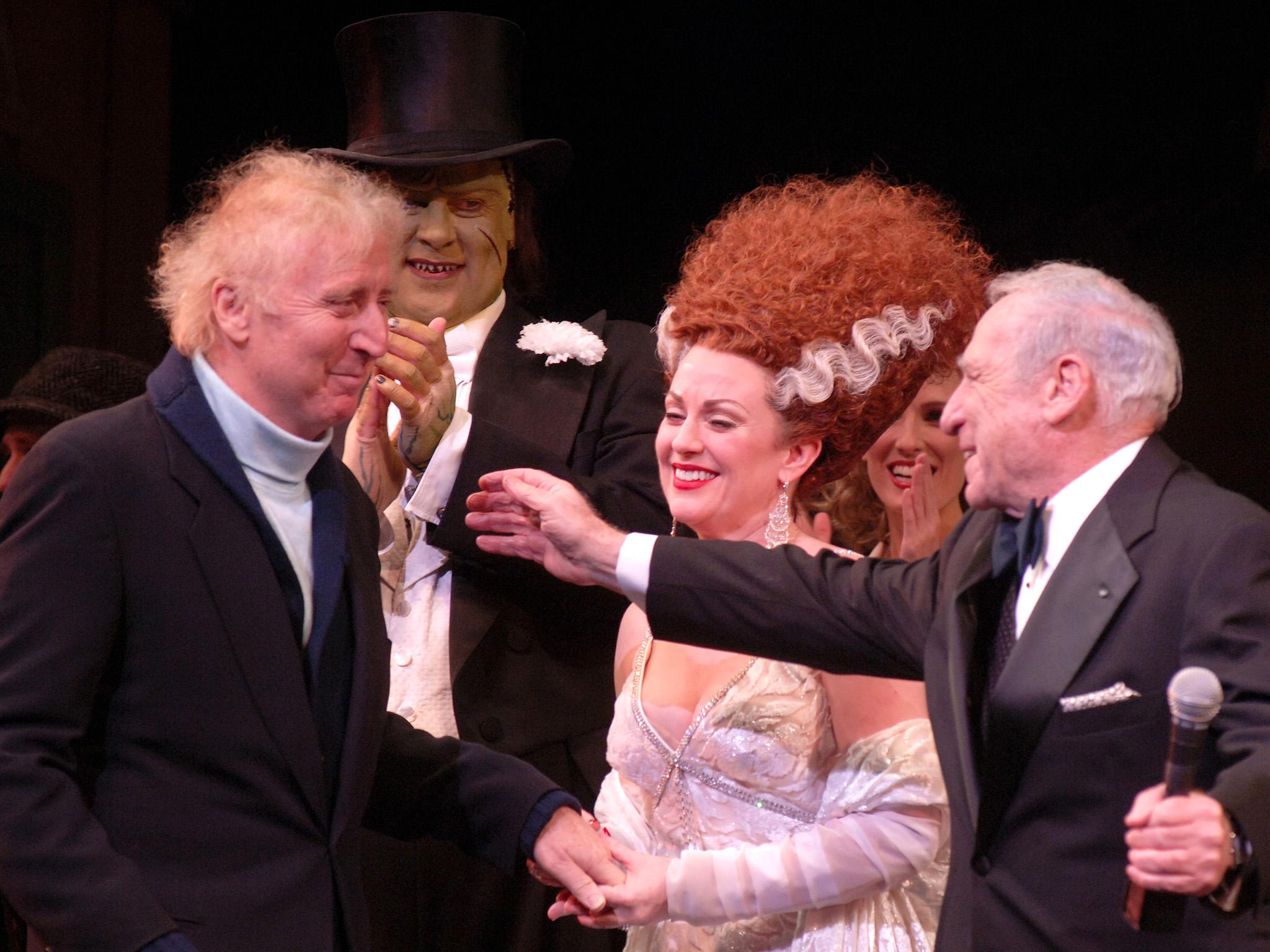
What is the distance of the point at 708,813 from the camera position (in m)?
2.37

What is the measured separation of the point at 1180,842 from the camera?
58.9 inches

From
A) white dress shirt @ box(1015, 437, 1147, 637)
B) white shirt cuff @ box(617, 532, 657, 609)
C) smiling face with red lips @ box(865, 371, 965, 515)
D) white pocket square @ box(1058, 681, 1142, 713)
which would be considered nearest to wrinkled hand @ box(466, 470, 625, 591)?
white shirt cuff @ box(617, 532, 657, 609)

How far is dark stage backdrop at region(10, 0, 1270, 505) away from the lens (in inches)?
133

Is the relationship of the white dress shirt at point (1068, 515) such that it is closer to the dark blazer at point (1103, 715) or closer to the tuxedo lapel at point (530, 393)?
the dark blazer at point (1103, 715)

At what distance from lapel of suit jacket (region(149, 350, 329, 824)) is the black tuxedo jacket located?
2.64 feet

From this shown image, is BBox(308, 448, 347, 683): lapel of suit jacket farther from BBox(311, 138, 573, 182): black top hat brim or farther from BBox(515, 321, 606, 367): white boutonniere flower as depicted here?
BBox(311, 138, 573, 182): black top hat brim

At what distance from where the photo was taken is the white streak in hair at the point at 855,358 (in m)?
2.43

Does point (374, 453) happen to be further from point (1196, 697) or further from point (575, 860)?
point (1196, 697)

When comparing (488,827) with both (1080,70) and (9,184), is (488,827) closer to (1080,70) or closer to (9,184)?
(1080,70)

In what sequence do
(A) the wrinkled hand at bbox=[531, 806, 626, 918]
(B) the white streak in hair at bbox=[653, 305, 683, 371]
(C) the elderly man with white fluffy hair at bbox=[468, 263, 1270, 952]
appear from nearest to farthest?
(C) the elderly man with white fluffy hair at bbox=[468, 263, 1270, 952] → (A) the wrinkled hand at bbox=[531, 806, 626, 918] → (B) the white streak in hair at bbox=[653, 305, 683, 371]

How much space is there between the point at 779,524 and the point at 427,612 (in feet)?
2.31

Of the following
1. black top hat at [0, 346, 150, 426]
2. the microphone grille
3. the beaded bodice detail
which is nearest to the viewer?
the microphone grille

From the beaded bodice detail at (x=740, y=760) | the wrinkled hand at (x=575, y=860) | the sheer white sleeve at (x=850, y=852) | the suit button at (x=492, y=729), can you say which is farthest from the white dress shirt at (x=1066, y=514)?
the suit button at (x=492, y=729)

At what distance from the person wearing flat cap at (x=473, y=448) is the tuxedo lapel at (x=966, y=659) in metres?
0.93
